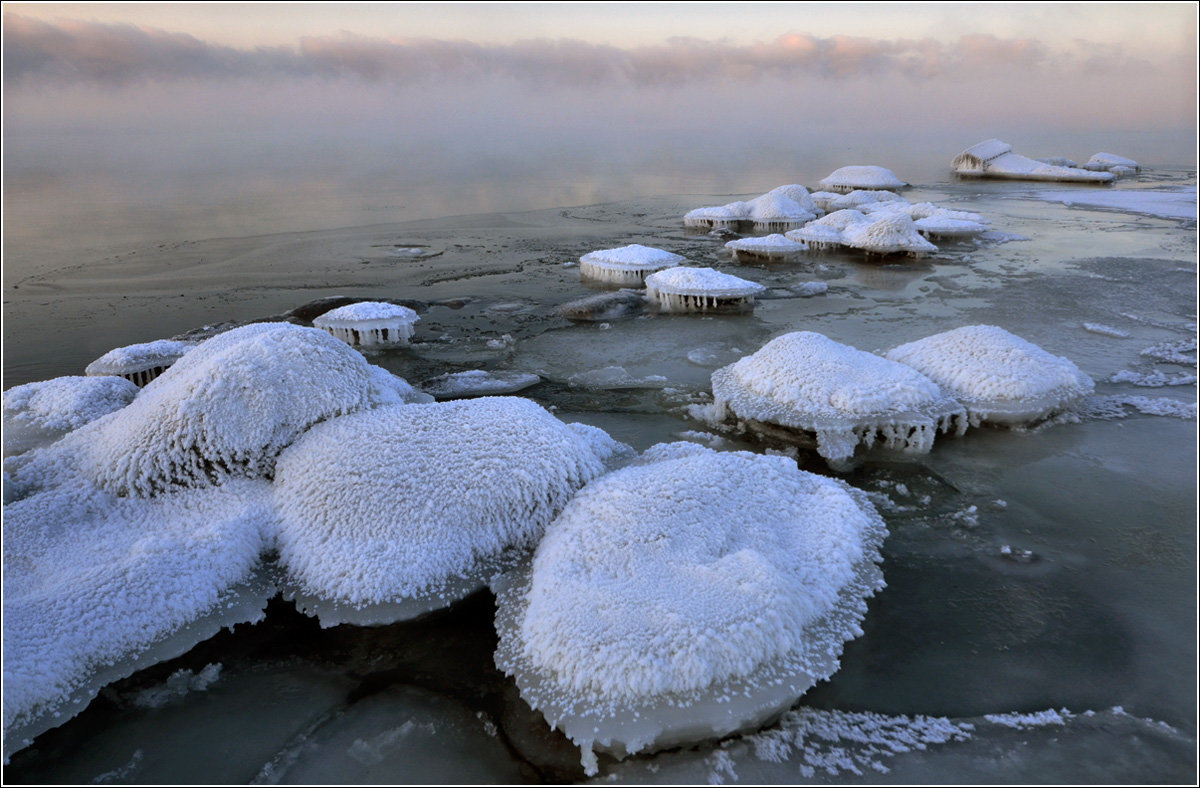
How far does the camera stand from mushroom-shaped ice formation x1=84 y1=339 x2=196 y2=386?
10.3 m

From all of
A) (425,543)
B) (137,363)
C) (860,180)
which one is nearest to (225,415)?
(425,543)

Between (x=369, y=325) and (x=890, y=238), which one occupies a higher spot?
(x=890, y=238)

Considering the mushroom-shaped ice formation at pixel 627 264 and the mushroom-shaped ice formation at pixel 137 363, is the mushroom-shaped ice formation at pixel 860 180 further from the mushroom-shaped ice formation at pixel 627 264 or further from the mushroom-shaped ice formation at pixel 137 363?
the mushroom-shaped ice formation at pixel 137 363

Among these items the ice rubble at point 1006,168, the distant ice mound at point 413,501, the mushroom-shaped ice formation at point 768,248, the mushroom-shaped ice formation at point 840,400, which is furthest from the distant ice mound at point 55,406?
the ice rubble at point 1006,168

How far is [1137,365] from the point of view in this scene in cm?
1052

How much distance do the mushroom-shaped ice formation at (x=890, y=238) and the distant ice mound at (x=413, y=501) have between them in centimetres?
1561

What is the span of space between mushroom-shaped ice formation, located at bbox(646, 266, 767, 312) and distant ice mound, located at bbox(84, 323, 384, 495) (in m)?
8.54

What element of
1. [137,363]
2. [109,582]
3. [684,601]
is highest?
[137,363]

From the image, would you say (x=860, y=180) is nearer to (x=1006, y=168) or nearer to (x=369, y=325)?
(x=1006, y=168)

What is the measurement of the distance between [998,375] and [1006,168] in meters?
42.1

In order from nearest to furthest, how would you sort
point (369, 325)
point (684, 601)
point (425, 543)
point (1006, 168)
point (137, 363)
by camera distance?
point (684, 601), point (425, 543), point (137, 363), point (369, 325), point (1006, 168)

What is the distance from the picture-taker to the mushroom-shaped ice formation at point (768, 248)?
19453 millimetres

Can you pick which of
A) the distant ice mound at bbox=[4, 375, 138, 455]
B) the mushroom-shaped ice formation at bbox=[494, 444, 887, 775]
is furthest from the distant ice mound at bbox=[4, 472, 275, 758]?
the mushroom-shaped ice formation at bbox=[494, 444, 887, 775]

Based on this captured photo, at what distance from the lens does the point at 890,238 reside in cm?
1923
